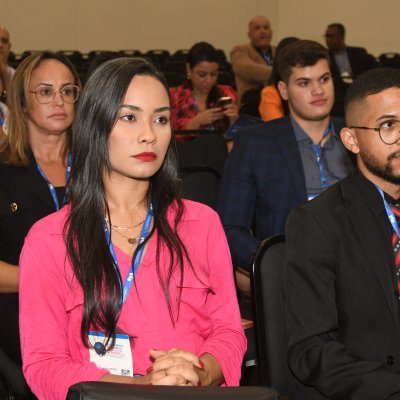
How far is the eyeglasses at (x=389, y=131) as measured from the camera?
2.24 metres

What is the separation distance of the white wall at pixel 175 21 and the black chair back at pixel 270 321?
402 inches

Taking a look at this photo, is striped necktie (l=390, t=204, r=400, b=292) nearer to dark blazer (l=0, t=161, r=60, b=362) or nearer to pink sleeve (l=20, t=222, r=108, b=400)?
pink sleeve (l=20, t=222, r=108, b=400)

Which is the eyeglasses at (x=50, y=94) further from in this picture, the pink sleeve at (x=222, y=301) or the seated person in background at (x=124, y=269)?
the pink sleeve at (x=222, y=301)

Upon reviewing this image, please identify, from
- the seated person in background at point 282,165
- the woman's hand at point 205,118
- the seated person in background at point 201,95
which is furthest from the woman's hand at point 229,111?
the seated person in background at point 282,165

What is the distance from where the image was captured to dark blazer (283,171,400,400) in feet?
6.53

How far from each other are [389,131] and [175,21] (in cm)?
1102

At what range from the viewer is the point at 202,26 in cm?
1305

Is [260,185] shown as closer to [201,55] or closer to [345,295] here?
[345,295]

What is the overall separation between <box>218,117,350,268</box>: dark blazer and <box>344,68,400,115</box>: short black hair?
0.99m

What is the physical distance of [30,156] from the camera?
308 centimetres

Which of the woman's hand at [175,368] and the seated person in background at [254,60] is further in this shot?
the seated person in background at [254,60]

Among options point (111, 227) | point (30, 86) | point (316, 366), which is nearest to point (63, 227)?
point (111, 227)

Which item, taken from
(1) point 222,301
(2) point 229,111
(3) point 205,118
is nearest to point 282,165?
(1) point 222,301

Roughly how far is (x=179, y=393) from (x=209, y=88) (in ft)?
15.6
